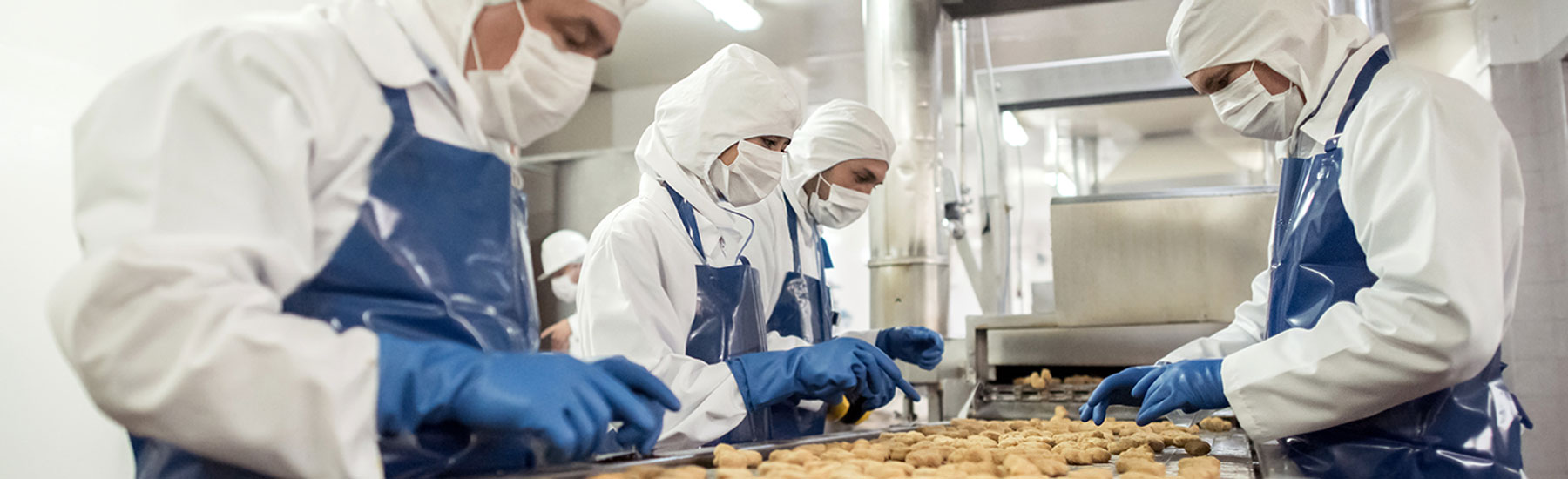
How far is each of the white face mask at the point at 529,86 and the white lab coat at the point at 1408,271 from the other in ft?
3.81

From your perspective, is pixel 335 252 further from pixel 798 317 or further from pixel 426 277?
pixel 798 317

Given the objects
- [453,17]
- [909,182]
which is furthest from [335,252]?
[909,182]

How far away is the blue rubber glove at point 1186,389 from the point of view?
5.28ft

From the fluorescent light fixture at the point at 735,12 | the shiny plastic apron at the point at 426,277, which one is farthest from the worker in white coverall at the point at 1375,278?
the fluorescent light fixture at the point at 735,12

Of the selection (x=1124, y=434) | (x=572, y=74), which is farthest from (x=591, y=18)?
(x=1124, y=434)

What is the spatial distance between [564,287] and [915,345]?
3.28m

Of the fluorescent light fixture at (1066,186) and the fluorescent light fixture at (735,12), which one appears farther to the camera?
the fluorescent light fixture at (1066,186)

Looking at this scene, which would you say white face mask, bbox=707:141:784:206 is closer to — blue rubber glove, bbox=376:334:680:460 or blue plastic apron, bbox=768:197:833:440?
blue plastic apron, bbox=768:197:833:440

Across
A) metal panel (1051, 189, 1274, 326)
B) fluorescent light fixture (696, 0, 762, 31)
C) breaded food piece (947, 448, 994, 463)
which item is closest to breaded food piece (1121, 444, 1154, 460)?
breaded food piece (947, 448, 994, 463)

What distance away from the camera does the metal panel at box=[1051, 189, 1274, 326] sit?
9.48ft

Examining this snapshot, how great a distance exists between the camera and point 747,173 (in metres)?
2.13

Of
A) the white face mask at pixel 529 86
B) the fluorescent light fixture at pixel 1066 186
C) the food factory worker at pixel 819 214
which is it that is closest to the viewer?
the white face mask at pixel 529 86

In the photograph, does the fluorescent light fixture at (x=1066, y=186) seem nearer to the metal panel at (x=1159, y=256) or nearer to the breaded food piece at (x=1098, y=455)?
the metal panel at (x=1159, y=256)

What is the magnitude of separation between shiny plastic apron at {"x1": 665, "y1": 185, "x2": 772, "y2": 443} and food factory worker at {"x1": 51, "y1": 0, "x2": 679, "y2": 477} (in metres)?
0.72
